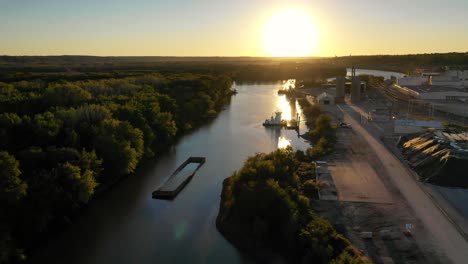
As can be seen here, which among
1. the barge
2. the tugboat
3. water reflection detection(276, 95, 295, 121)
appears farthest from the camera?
water reflection detection(276, 95, 295, 121)

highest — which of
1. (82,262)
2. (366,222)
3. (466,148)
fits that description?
(466,148)

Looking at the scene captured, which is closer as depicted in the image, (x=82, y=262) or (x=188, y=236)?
(x=82, y=262)

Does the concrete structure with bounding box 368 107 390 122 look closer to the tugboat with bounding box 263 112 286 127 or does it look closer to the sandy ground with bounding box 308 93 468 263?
the tugboat with bounding box 263 112 286 127

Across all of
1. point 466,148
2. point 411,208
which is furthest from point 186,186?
point 466,148

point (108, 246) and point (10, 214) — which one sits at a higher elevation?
point (10, 214)

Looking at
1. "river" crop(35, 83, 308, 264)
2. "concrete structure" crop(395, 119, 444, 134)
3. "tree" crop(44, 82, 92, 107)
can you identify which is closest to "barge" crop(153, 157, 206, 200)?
"river" crop(35, 83, 308, 264)

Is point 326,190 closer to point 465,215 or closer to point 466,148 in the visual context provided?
point 465,215

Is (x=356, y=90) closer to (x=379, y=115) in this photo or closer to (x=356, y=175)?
(x=379, y=115)
